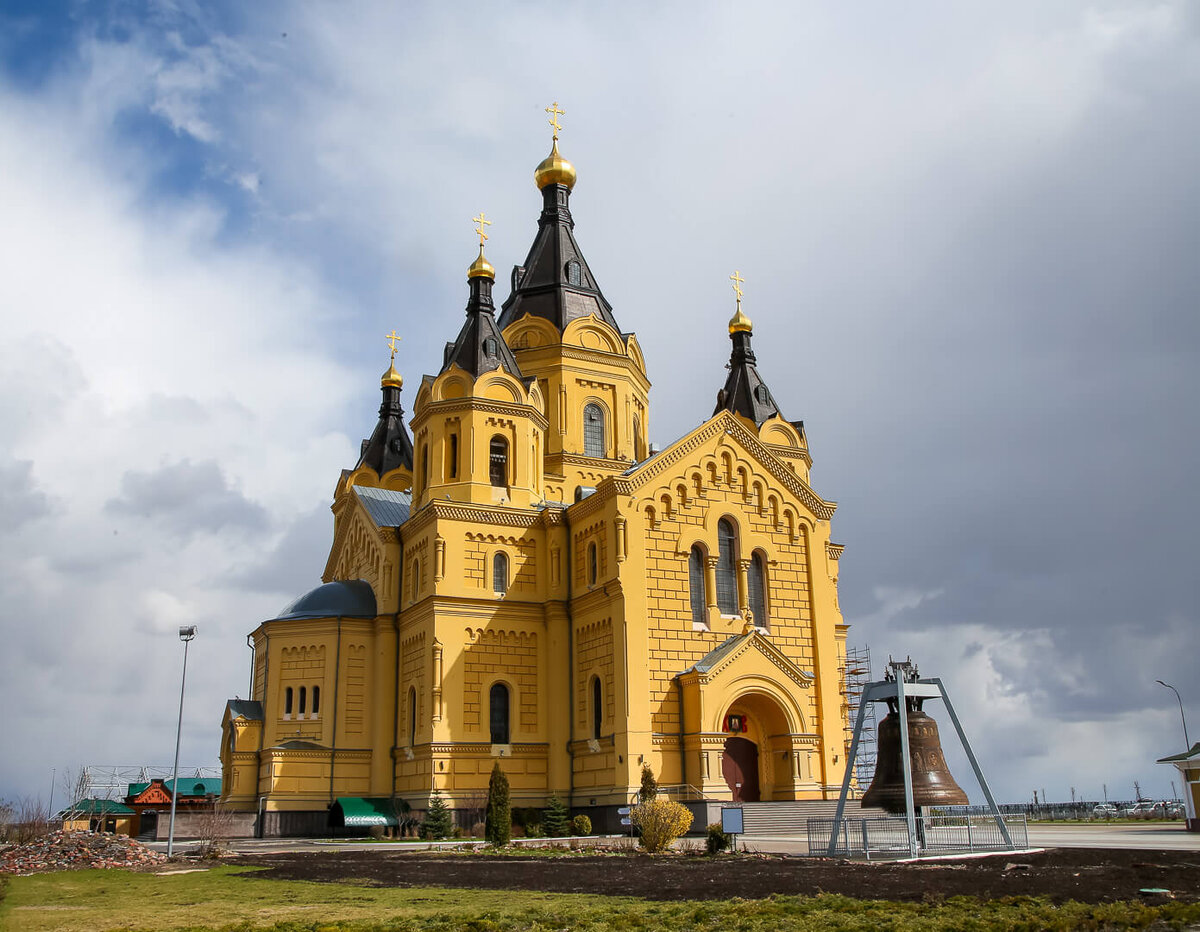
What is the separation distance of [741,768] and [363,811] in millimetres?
11899

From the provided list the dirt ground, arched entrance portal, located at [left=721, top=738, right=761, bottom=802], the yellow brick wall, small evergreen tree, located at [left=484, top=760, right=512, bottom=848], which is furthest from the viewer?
the yellow brick wall

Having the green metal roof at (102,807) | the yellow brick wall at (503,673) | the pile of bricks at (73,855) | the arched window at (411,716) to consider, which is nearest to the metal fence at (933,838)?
the yellow brick wall at (503,673)

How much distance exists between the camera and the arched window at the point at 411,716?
113 ft

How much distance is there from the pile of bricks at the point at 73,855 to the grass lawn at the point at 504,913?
616 centimetres

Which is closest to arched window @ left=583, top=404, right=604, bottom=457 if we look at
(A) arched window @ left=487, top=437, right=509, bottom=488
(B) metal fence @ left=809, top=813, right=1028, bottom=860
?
(A) arched window @ left=487, top=437, right=509, bottom=488

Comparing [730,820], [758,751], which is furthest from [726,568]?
[730,820]

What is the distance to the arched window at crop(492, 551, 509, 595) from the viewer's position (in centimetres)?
3478

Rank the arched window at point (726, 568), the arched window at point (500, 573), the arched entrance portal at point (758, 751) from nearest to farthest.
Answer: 1. the arched entrance portal at point (758, 751)
2. the arched window at point (726, 568)
3. the arched window at point (500, 573)

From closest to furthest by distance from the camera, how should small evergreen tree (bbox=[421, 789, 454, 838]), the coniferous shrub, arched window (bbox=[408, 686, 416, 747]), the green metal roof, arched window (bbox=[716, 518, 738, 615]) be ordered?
the coniferous shrub < small evergreen tree (bbox=[421, 789, 454, 838]) < arched window (bbox=[716, 518, 738, 615]) < arched window (bbox=[408, 686, 416, 747]) < the green metal roof

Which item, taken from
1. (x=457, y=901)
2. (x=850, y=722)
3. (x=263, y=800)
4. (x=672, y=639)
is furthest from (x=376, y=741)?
(x=457, y=901)

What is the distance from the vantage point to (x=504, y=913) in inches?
496

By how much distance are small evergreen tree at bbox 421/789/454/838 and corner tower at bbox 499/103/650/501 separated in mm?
12902

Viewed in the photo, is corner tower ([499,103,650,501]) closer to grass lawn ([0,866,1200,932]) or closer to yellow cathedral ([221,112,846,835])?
yellow cathedral ([221,112,846,835])

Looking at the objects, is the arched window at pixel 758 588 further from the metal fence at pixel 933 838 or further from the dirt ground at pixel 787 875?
the dirt ground at pixel 787 875
